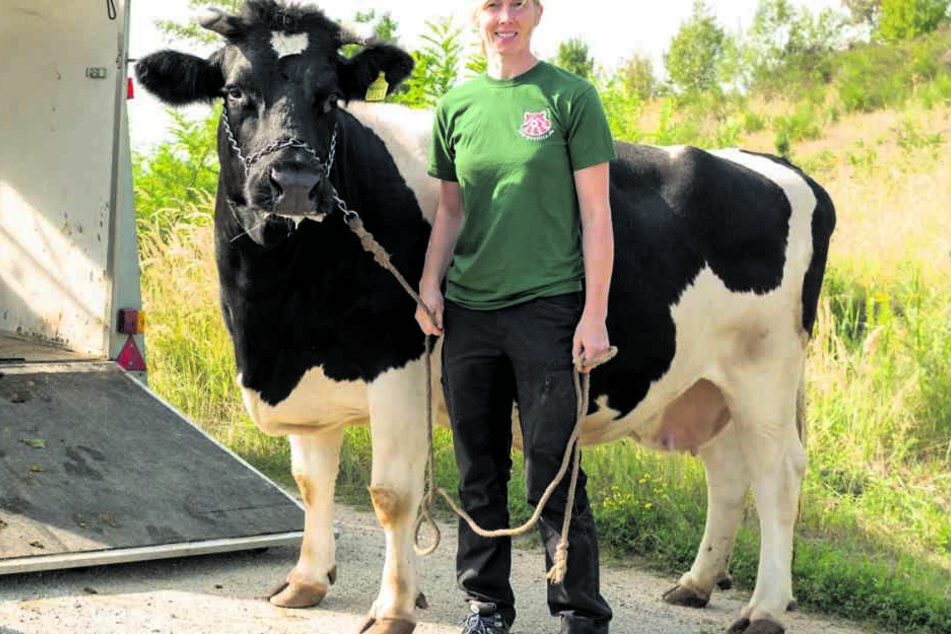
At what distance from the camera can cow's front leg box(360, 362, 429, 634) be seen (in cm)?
491

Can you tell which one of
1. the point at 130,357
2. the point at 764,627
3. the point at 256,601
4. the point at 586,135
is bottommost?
the point at 256,601

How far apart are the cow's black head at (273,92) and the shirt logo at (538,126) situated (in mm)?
709

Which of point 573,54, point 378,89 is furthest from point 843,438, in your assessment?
point 573,54

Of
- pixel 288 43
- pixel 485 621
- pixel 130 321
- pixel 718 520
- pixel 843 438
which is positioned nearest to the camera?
pixel 485 621

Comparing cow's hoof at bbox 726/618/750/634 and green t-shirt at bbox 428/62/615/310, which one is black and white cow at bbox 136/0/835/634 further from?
green t-shirt at bbox 428/62/615/310

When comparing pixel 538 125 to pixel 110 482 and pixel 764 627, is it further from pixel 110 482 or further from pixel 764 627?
pixel 110 482

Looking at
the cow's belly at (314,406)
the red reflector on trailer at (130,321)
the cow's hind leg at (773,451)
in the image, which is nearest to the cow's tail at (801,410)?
the cow's hind leg at (773,451)

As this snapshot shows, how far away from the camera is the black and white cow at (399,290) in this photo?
4.72 metres

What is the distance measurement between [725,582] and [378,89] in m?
2.81

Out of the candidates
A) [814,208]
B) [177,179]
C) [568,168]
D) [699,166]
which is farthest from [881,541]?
[177,179]

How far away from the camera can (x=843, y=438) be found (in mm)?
8438

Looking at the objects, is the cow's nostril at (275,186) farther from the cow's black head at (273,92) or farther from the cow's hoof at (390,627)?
the cow's hoof at (390,627)

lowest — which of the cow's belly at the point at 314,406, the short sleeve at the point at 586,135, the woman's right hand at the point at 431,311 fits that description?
the cow's belly at the point at 314,406

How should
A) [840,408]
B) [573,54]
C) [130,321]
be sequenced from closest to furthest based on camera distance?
[130,321]
[840,408]
[573,54]
